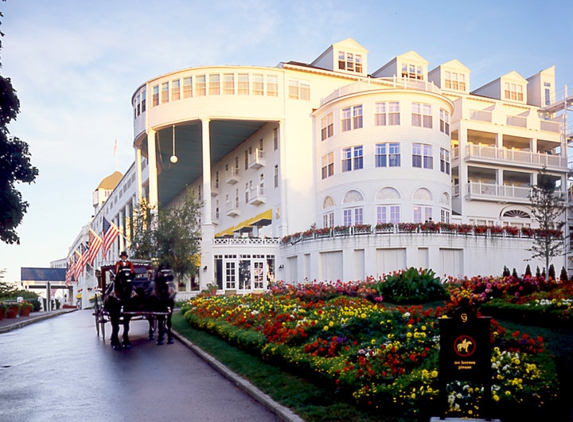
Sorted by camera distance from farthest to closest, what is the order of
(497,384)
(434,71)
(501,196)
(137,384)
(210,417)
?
(434,71) < (501,196) < (137,384) < (210,417) < (497,384)

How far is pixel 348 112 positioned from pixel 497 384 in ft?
119

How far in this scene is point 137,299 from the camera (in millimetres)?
16031

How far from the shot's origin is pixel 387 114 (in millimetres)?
40656

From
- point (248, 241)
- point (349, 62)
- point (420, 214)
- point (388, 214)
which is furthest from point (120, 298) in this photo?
point (349, 62)

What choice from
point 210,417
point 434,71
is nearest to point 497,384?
point 210,417

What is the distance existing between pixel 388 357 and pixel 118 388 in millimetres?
4944

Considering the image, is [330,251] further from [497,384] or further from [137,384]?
[497,384]

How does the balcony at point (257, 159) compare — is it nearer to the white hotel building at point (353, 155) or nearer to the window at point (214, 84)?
the white hotel building at point (353, 155)

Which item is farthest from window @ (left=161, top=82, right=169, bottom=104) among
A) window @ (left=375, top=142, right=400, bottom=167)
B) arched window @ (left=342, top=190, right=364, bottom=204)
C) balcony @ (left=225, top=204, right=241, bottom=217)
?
window @ (left=375, top=142, right=400, bottom=167)

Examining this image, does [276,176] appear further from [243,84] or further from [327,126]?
[243,84]

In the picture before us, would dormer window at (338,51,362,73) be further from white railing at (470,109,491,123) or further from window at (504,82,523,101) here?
window at (504,82,523,101)

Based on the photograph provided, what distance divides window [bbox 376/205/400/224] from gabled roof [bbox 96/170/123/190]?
8550 cm

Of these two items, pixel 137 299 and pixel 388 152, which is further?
pixel 388 152

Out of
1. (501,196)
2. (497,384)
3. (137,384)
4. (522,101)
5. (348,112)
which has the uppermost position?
(522,101)
